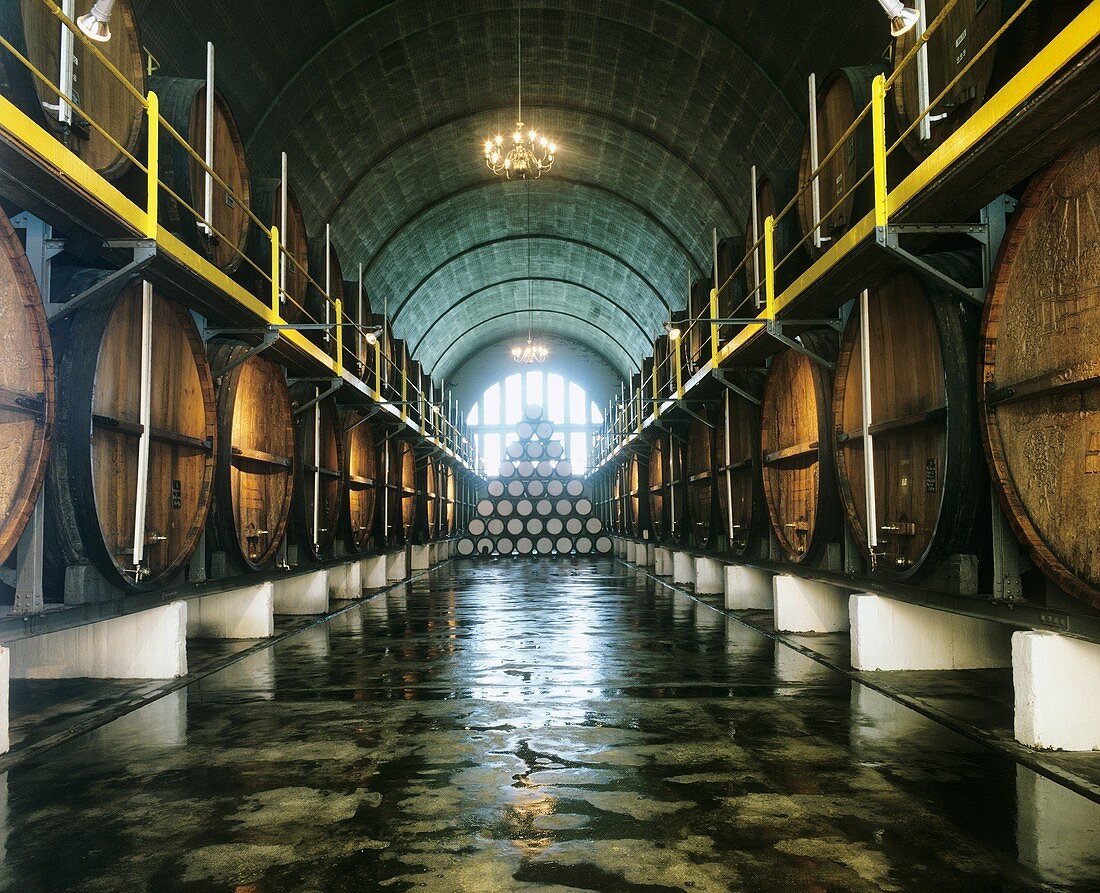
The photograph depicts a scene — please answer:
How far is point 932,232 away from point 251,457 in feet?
19.5

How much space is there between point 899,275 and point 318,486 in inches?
282

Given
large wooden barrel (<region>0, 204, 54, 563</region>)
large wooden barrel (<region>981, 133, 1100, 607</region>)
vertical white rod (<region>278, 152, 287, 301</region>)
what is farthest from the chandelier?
large wooden barrel (<region>981, 133, 1100, 607</region>)

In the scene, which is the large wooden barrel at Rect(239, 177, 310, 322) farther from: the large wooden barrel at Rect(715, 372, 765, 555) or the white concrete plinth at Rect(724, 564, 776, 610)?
the white concrete plinth at Rect(724, 564, 776, 610)

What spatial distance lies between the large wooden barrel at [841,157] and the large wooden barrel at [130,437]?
16.0ft

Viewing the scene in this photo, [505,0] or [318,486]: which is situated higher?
[505,0]

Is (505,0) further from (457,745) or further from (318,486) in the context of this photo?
(457,745)

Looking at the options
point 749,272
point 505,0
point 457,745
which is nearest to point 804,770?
point 457,745

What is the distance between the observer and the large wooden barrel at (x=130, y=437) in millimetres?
5430

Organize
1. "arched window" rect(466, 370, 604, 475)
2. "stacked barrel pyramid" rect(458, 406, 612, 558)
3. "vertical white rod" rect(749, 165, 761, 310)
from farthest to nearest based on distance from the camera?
1. "arched window" rect(466, 370, 604, 475)
2. "stacked barrel pyramid" rect(458, 406, 612, 558)
3. "vertical white rod" rect(749, 165, 761, 310)

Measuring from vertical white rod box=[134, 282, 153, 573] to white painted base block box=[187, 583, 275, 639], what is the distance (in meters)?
3.19

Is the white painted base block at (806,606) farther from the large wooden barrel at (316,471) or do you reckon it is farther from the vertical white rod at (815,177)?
the large wooden barrel at (316,471)

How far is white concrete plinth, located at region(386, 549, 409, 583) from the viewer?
687 inches

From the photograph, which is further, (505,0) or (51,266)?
(505,0)

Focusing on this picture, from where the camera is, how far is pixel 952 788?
4.12 meters
